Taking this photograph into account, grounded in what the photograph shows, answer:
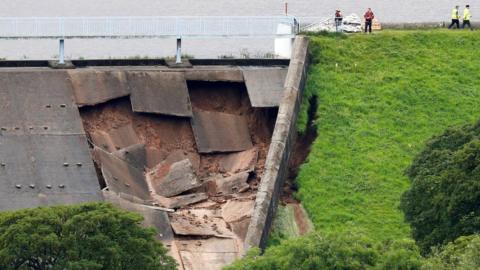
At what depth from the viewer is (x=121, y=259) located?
40.3 m

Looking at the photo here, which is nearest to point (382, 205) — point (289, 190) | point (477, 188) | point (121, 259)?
point (289, 190)

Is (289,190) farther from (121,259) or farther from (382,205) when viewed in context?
(121,259)

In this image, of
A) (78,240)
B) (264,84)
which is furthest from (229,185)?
(78,240)

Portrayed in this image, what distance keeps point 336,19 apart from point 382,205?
8.85 metres

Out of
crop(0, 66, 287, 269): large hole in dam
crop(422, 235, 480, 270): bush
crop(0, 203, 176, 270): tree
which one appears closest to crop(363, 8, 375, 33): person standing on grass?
crop(0, 66, 287, 269): large hole in dam

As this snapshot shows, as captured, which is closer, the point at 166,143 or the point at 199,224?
the point at 199,224

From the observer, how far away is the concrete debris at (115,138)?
163ft

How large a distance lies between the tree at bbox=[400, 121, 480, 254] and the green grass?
2.60 metres

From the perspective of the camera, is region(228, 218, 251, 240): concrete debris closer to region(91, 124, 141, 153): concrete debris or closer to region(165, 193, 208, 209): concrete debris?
region(165, 193, 208, 209): concrete debris

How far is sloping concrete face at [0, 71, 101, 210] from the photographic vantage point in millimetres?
46344

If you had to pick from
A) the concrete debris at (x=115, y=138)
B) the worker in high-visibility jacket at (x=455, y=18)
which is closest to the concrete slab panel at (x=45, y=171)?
the concrete debris at (x=115, y=138)

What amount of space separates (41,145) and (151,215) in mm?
3767

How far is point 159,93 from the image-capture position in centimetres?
5134

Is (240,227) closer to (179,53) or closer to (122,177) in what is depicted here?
(122,177)
